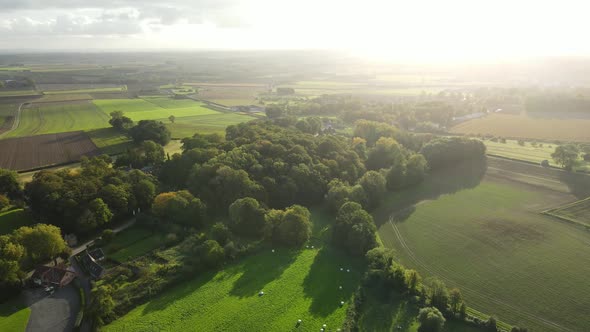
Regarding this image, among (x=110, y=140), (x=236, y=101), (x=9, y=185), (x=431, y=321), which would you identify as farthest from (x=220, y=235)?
(x=236, y=101)

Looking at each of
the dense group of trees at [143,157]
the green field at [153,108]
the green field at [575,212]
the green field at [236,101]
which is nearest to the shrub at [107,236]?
the dense group of trees at [143,157]

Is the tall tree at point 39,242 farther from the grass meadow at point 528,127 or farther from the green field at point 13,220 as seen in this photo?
the grass meadow at point 528,127

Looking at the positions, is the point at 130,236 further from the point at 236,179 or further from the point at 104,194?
the point at 236,179

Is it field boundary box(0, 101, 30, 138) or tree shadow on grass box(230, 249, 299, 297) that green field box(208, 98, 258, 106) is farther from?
tree shadow on grass box(230, 249, 299, 297)

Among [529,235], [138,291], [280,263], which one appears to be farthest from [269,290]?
[529,235]

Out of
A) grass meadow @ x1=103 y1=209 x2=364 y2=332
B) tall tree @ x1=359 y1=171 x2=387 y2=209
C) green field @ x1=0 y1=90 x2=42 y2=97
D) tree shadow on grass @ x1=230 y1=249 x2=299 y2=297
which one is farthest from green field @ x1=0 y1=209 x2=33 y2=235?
green field @ x1=0 y1=90 x2=42 y2=97

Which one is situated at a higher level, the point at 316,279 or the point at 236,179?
the point at 236,179
